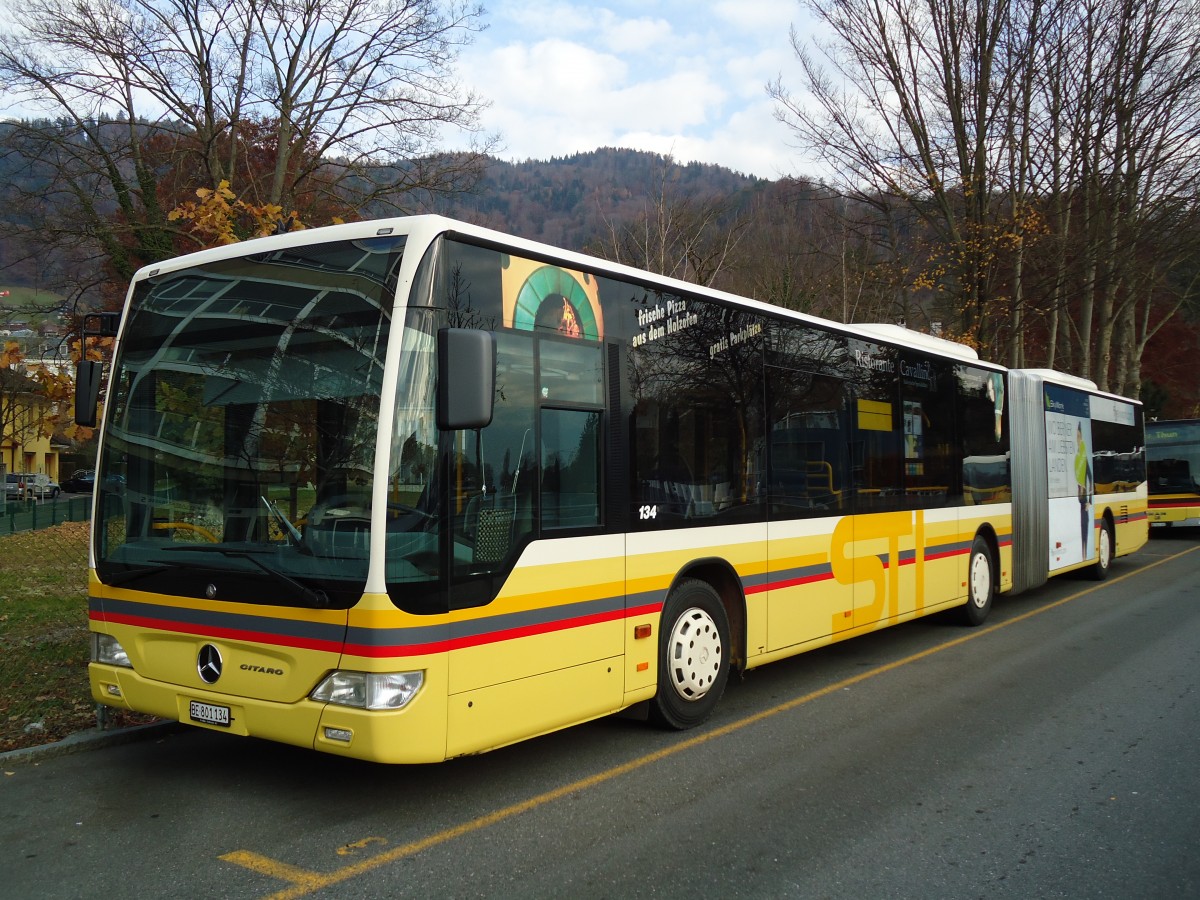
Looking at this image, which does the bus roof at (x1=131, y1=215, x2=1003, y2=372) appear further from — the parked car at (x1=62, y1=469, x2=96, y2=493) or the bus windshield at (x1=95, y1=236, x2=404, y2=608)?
the parked car at (x1=62, y1=469, x2=96, y2=493)

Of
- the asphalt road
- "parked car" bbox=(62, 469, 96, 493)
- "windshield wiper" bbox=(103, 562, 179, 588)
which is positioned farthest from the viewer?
"parked car" bbox=(62, 469, 96, 493)

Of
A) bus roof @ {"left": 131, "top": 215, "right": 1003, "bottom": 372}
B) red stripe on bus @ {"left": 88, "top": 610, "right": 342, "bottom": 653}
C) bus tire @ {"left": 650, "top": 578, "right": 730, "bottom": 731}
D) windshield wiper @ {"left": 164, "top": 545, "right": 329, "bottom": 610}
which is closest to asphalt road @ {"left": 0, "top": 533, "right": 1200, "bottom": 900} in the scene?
bus tire @ {"left": 650, "top": 578, "right": 730, "bottom": 731}

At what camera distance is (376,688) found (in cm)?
462

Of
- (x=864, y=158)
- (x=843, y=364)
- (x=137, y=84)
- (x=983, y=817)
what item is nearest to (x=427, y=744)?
(x=983, y=817)

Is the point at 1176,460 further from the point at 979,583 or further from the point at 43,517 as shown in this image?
the point at 43,517

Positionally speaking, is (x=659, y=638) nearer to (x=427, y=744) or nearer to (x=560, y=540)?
(x=560, y=540)

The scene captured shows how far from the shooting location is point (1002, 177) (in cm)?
2200

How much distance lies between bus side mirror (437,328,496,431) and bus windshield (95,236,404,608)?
0.42m

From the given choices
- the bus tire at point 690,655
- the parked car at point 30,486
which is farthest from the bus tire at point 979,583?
the parked car at point 30,486

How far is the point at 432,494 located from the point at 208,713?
1.77 metres

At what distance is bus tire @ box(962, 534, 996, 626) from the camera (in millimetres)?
11172

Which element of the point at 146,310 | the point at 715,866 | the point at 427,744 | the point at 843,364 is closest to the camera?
the point at 715,866

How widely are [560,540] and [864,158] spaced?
18.8m

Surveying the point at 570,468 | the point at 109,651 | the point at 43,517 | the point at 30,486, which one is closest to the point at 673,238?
the point at 570,468
